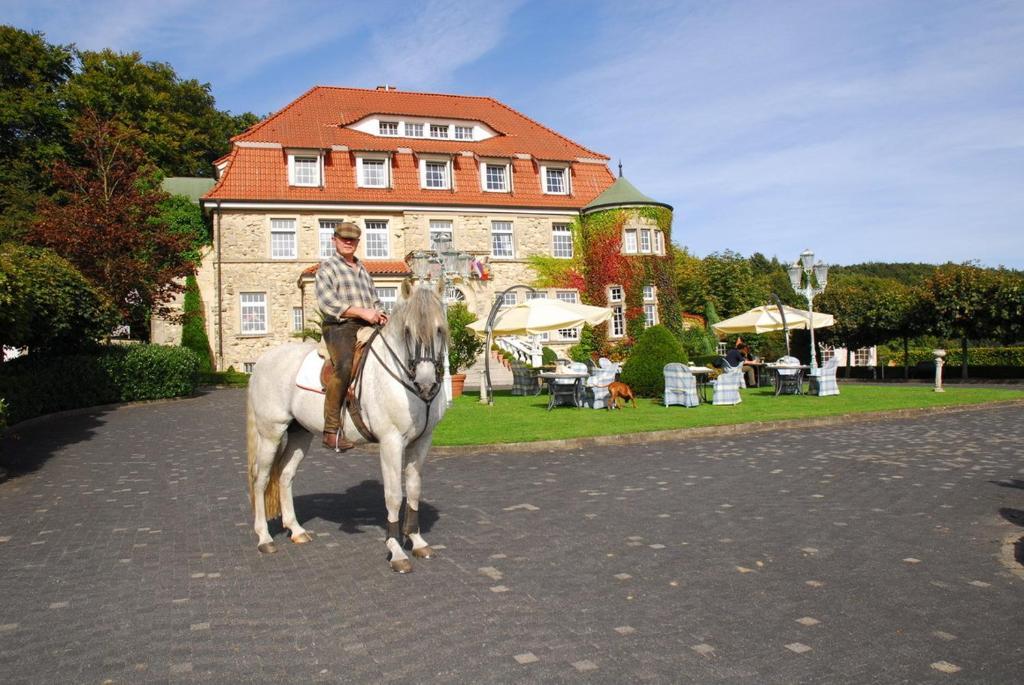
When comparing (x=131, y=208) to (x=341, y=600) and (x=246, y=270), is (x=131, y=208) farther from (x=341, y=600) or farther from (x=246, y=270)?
(x=341, y=600)

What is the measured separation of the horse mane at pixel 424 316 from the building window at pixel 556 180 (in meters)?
36.7

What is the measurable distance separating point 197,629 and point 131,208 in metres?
24.9

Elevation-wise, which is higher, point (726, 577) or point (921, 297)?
point (921, 297)

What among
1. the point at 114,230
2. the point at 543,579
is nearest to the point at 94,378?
the point at 114,230

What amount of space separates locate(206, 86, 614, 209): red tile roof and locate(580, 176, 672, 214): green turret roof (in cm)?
Answer: 143

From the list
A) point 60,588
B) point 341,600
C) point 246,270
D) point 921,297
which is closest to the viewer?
point 341,600

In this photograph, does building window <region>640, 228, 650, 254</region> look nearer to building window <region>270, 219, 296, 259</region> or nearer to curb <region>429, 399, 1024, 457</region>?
A: building window <region>270, 219, 296, 259</region>

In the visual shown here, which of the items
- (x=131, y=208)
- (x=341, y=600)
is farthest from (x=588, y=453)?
(x=131, y=208)

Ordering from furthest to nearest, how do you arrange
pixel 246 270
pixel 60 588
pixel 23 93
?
pixel 23 93, pixel 246 270, pixel 60 588

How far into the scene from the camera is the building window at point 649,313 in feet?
128

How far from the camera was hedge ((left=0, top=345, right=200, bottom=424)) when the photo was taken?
667 inches

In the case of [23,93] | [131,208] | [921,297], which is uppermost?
[23,93]

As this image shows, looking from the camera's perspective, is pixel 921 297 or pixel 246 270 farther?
pixel 246 270

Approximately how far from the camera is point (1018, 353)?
3697 cm
